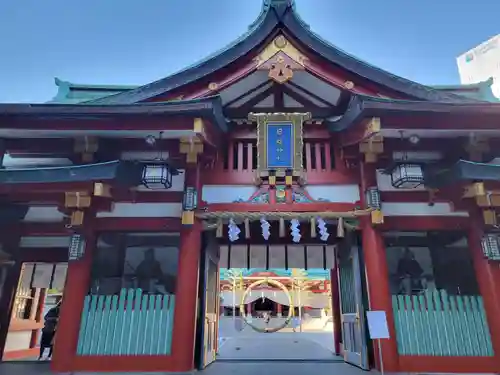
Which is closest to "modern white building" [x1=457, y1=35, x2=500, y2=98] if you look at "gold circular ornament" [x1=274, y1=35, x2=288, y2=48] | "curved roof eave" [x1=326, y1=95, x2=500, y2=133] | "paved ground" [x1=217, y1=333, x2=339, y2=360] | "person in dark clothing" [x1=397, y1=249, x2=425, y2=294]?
"person in dark clothing" [x1=397, y1=249, x2=425, y2=294]

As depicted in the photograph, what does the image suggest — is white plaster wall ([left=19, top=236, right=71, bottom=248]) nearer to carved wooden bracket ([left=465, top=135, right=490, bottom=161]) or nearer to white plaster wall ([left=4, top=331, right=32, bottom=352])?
white plaster wall ([left=4, top=331, right=32, bottom=352])

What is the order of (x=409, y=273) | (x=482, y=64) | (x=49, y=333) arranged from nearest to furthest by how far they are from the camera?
(x=409, y=273) < (x=49, y=333) < (x=482, y=64)

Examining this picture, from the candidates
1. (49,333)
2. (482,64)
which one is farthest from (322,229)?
(482,64)

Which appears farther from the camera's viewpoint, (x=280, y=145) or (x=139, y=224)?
(x=280, y=145)

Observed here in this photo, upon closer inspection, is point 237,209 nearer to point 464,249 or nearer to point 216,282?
point 216,282

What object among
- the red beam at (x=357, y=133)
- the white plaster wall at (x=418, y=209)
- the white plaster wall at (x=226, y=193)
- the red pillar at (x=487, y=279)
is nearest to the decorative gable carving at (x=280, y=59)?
the red beam at (x=357, y=133)

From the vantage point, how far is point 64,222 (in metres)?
8.20

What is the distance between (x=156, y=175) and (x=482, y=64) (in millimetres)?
28704

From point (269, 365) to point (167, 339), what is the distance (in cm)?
283

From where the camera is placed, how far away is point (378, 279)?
7094 mm

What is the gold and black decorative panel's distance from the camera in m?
7.87

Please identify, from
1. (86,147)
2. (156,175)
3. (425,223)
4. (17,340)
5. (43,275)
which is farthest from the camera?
(17,340)

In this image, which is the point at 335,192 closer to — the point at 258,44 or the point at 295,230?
the point at 295,230

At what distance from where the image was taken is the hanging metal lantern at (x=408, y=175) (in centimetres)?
720
